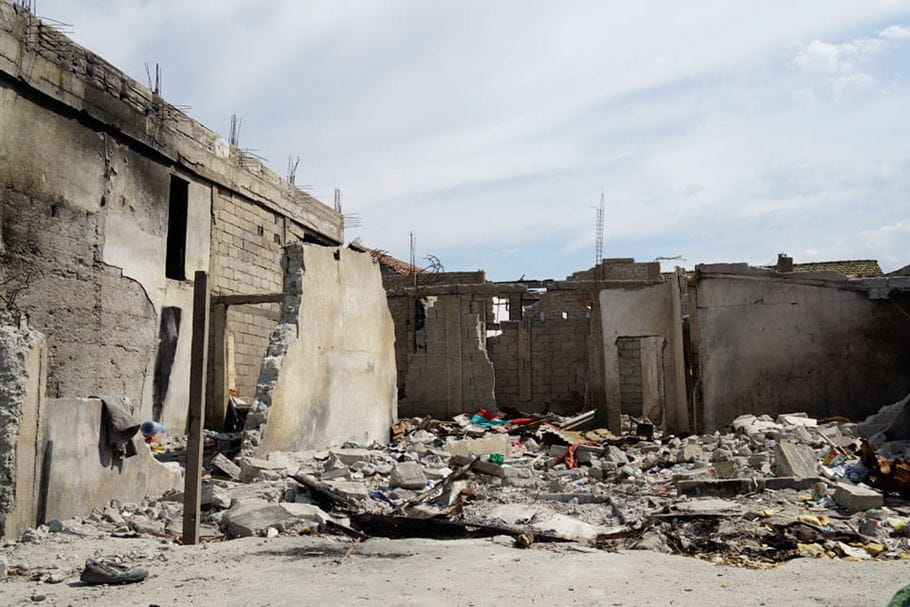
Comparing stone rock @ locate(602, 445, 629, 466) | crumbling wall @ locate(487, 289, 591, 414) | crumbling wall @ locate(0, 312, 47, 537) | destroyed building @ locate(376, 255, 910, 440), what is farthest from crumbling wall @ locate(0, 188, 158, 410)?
crumbling wall @ locate(487, 289, 591, 414)

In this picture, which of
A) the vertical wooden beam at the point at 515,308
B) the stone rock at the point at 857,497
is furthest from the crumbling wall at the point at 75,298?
the vertical wooden beam at the point at 515,308

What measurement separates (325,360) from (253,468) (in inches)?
113

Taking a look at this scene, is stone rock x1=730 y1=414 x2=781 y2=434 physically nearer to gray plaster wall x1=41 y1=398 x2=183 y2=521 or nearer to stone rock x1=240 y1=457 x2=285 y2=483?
stone rock x1=240 y1=457 x2=285 y2=483

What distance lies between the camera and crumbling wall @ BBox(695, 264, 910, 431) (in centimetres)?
1279

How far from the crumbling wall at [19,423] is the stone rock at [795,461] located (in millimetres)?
6578

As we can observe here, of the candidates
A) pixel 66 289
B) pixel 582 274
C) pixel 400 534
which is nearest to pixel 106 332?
pixel 66 289

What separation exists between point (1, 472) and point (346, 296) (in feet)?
21.8

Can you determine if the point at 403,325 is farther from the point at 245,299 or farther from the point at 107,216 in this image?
the point at 107,216

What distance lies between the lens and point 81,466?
6402 millimetres

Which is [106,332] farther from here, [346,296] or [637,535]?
[637,535]

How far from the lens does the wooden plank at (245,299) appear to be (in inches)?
484

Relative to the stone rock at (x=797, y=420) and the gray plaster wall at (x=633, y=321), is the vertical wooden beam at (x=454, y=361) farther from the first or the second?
the stone rock at (x=797, y=420)

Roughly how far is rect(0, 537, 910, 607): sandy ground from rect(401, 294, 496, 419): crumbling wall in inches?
417

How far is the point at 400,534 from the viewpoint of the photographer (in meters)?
6.12
